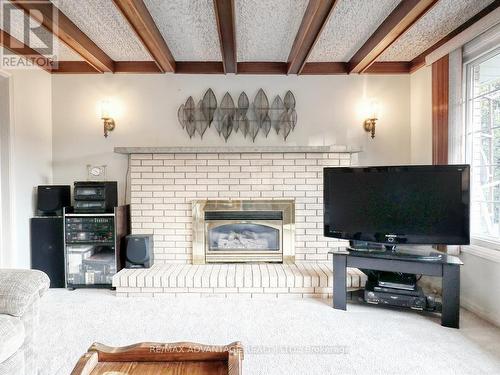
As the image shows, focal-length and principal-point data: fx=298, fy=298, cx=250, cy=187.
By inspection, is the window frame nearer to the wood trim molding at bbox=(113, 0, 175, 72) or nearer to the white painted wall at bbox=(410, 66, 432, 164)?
the white painted wall at bbox=(410, 66, 432, 164)

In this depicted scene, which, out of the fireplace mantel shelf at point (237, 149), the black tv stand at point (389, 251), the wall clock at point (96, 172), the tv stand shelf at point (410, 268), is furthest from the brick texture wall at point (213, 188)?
the tv stand shelf at point (410, 268)

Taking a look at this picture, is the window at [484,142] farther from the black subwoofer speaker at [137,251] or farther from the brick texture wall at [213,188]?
the black subwoofer speaker at [137,251]

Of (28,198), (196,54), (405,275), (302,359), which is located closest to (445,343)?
(405,275)

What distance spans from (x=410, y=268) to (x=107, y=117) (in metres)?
3.35

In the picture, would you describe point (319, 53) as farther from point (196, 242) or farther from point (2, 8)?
point (2, 8)

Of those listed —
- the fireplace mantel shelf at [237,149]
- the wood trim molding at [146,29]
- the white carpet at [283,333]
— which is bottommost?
the white carpet at [283,333]

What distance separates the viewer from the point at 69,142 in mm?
3453

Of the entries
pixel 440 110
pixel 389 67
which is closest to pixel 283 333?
pixel 440 110

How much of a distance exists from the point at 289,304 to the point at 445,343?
119cm

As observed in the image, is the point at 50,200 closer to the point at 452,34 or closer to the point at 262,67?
the point at 262,67

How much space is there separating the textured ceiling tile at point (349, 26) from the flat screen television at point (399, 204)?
1195 mm

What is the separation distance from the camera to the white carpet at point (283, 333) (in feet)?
5.98

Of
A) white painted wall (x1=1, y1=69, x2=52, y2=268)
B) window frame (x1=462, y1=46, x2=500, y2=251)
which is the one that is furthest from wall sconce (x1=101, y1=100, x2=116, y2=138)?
window frame (x1=462, y1=46, x2=500, y2=251)

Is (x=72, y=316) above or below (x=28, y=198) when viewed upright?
below
